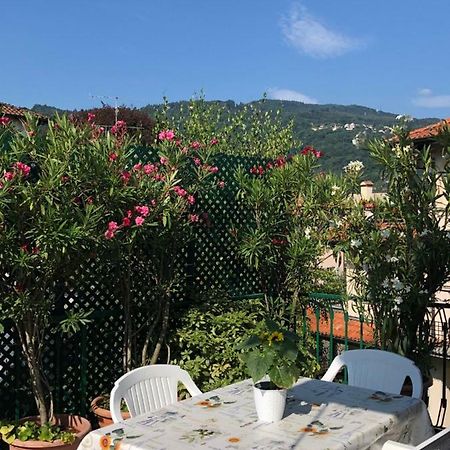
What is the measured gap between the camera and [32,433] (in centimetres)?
338

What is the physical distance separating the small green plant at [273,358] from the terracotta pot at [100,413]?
1.77 meters

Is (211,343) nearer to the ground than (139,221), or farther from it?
nearer to the ground

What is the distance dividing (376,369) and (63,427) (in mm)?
1902

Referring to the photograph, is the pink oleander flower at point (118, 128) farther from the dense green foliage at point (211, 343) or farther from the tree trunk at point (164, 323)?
the dense green foliage at point (211, 343)

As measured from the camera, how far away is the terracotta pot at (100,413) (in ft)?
12.7

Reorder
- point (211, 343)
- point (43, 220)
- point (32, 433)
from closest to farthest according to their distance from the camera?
point (43, 220)
point (32, 433)
point (211, 343)

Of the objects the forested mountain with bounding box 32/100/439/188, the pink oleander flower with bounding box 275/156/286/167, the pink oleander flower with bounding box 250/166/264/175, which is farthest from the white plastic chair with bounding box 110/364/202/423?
the forested mountain with bounding box 32/100/439/188

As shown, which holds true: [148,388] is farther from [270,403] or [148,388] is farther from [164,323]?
[164,323]

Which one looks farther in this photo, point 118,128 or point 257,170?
point 257,170

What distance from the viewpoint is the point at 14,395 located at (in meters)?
3.71

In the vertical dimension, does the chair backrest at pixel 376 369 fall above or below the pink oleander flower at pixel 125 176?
below

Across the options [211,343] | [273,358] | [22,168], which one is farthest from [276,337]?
[211,343]

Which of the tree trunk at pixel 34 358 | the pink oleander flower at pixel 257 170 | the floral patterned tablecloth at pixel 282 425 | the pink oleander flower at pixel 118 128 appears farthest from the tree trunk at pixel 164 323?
the floral patterned tablecloth at pixel 282 425

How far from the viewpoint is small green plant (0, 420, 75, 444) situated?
10.9ft
